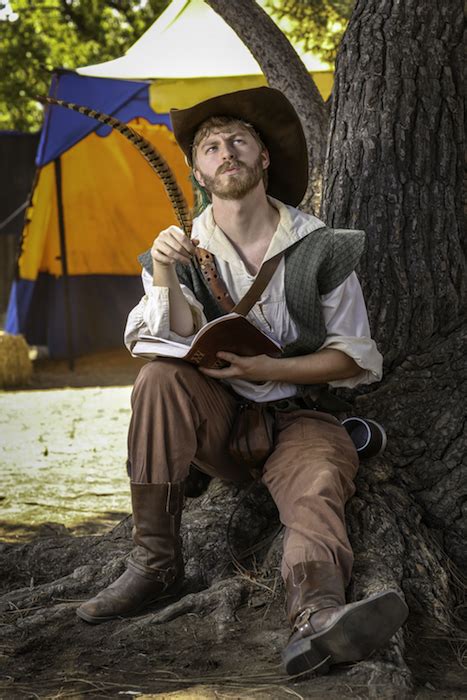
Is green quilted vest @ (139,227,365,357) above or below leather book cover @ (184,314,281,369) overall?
above

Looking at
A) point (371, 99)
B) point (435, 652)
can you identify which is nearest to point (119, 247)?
point (371, 99)

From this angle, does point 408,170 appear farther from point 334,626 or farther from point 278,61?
point 334,626

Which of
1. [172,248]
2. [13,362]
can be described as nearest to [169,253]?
[172,248]

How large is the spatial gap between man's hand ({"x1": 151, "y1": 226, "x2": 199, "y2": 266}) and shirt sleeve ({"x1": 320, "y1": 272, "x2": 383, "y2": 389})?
1.47 ft

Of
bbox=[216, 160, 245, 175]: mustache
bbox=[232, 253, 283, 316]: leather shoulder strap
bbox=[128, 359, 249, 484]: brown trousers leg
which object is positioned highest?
bbox=[216, 160, 245, 175]: mustache

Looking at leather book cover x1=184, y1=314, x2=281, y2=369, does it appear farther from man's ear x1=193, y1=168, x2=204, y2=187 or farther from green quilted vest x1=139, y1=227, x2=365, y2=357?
man's ear x1=193, y1=168, x2=204, y2=187

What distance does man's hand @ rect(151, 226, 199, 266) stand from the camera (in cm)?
250

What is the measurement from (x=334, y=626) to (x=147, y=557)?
2.09 feet

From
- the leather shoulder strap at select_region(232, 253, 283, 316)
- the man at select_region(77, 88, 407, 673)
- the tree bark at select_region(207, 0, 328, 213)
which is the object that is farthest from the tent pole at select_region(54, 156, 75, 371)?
the leather shoulder strap at select_region(232, 253, 283, 316)

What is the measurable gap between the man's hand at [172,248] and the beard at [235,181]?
29cm

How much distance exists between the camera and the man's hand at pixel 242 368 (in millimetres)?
2561

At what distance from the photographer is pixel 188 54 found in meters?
8.37

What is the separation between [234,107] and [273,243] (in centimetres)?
46

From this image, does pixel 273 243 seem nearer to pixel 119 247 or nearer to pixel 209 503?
pixel 209 503
